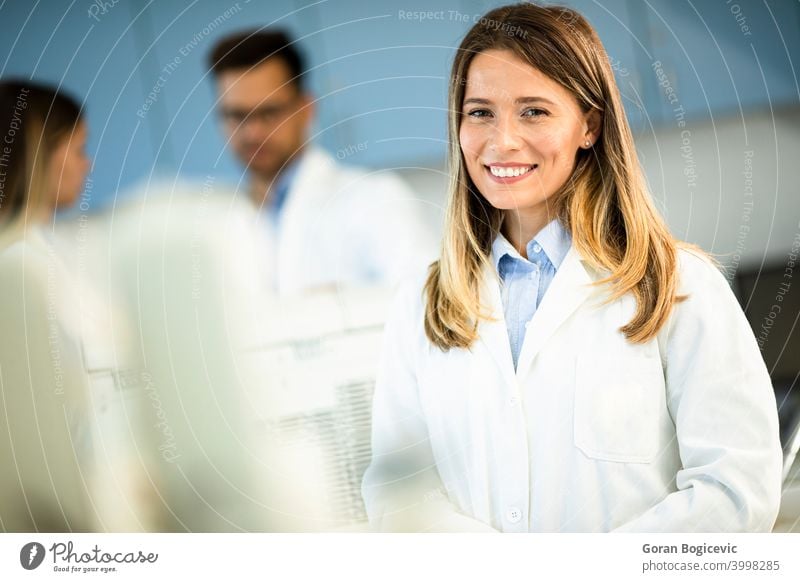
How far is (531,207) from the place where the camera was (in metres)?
1.07

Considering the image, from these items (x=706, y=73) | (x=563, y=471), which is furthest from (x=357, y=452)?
(x=706, y=73)

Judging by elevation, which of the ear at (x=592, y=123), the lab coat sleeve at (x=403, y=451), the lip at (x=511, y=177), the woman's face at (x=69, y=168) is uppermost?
the woman's face at (x=69, y=168)

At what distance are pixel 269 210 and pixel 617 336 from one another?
47 centimetres

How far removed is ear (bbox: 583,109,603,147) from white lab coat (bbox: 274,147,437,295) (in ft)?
0.79

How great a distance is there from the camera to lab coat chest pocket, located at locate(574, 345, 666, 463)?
103 centimetres

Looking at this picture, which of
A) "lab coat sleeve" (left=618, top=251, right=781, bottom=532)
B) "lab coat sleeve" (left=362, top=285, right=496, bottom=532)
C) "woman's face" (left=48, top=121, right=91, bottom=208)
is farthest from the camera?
"woman's face" (left=48, top=121, right=91, bottom=208)

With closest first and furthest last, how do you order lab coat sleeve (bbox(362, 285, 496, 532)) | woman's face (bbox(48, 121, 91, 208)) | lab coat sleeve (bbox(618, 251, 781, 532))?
A: lab coat sleeve (bbox(618, 251, 781, 532)) → lab coat sleeve (bbox(362, 285, 496, 532)) → woman's face (bbox(48, 121, 91, 208))

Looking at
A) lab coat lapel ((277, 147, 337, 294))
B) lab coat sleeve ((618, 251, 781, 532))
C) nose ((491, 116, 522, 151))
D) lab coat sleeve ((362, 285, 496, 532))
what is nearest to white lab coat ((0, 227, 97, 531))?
lab coat lapel ((277, 147, 337, 294))

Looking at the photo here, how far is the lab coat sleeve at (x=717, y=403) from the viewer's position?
994 millimetres

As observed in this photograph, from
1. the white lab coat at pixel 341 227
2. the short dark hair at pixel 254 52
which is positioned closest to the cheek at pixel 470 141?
the white lab coat at pixel 341 227

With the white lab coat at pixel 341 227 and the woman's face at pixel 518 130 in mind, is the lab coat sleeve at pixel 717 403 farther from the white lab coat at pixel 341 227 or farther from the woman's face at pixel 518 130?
the white lab coat at pixel 341 227

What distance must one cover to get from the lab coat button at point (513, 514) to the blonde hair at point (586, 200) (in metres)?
0.20

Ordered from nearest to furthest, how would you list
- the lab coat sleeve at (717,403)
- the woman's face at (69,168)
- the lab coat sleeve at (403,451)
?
the lab coat sleeve at (717,403) → the lab coat sleeve at (403,451) → the woman's face at (69,168)

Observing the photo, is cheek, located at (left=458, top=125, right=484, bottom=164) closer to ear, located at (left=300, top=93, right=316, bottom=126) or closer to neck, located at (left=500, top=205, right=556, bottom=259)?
neck, located at (left=500, top=205, right=556, bottom=259)
